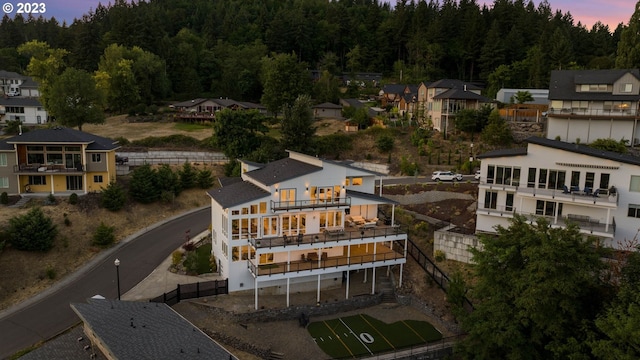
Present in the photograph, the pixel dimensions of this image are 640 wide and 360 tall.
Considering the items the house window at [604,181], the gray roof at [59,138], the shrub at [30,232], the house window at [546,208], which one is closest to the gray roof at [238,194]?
the shrub at [30,232]

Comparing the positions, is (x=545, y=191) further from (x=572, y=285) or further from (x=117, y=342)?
(x=117, y=342)

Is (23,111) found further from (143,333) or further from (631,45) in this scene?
(631,45)

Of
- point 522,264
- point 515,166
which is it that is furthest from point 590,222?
point 522,264

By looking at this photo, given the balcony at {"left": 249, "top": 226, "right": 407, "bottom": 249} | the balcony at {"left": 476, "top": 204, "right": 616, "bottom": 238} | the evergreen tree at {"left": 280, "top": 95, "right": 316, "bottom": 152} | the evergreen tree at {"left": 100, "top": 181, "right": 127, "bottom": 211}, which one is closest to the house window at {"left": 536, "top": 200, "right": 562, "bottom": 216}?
the balcony at {"left": 476, "top": 204, "right": 616, "bottom": 238}

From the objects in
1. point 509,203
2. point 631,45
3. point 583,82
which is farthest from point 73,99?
point 631,45

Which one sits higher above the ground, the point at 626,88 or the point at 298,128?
the point at 626,88

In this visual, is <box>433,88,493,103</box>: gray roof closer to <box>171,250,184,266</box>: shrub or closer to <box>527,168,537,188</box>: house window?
<box>527,168,537,188</box>: house window

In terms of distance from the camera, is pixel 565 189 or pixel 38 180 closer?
pixel 565 189
